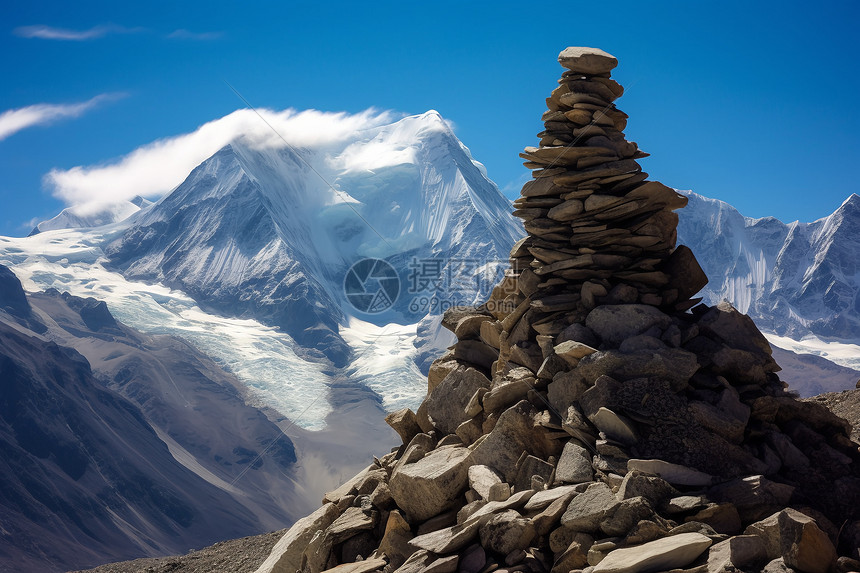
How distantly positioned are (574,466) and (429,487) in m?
3.08

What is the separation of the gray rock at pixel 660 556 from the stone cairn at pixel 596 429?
1.2 inches

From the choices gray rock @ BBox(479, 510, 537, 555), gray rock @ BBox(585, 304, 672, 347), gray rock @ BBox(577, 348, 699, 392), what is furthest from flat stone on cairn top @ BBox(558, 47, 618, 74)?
gray rock @ BBox(479, 510, 537, 555)

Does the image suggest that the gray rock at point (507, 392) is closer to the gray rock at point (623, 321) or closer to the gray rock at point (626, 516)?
the gray rock at point (623, 321)

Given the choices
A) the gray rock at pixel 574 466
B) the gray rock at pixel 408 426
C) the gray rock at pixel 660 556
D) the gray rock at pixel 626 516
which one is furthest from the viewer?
the gray rock at pixel 408 426

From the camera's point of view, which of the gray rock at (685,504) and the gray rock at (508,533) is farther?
the gray rock at (508,533)

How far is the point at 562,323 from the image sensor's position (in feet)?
50.2

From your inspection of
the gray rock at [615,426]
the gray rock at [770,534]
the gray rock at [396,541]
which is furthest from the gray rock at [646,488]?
the gray rock at [396,541]

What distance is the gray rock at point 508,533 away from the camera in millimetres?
11188

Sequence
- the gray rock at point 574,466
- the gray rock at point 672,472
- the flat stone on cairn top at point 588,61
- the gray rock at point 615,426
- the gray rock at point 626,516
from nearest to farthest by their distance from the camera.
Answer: the gray rock at point 626,516 < the gray rock at point 672,472 < the gray rock at point 574,466 < the gray rock at point 615,426 < the flat stone on cairn top at point 588,61

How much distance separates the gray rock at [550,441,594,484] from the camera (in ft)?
39.2

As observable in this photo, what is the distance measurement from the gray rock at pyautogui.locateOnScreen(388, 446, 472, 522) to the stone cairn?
4 cm

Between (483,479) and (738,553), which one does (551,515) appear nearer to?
(483,479)

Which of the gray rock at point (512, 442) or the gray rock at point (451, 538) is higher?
the gray rock at point (512, 442)

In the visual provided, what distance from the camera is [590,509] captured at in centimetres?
1077
